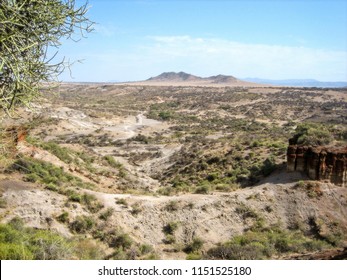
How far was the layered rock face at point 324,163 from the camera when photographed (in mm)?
18438

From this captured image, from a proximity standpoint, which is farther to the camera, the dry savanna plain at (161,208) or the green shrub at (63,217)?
the green shrub at (63,217)

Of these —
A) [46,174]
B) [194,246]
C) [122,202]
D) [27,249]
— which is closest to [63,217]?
[122,202]

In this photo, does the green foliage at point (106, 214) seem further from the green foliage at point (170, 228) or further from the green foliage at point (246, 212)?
the green foliage at point (246, 212)

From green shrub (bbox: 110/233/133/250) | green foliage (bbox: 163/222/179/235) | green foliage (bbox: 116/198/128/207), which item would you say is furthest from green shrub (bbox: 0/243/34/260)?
green foliage (bbox: 116/198/128/207)

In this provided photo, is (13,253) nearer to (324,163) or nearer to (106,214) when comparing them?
(106,214)

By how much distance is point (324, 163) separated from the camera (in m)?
18.8

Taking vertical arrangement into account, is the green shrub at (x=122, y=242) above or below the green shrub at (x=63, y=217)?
below

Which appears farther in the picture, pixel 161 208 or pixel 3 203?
pixel 161 208

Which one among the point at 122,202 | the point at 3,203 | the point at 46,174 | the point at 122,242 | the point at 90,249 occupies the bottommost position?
the point at 122,242

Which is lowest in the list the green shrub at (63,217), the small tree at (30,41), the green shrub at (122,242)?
the green shrub at (122,242)

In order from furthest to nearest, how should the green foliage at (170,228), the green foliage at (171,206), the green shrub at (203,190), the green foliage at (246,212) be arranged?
the green shrub at (203,190), the green foliage at (246,212), the green foliage at (171,206), the green foliage at (170,228)

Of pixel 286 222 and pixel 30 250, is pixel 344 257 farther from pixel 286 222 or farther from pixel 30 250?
pixel 286 222

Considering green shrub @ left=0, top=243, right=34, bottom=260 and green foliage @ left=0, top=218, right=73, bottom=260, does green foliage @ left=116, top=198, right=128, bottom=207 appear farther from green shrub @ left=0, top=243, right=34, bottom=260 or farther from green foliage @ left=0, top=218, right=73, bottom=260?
Answer: green shrub @ left=0, top=243, right=34, bottom=260

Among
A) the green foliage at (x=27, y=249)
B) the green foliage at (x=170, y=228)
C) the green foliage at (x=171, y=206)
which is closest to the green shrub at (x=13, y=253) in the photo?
the green foliage at (x=27, y=249)
